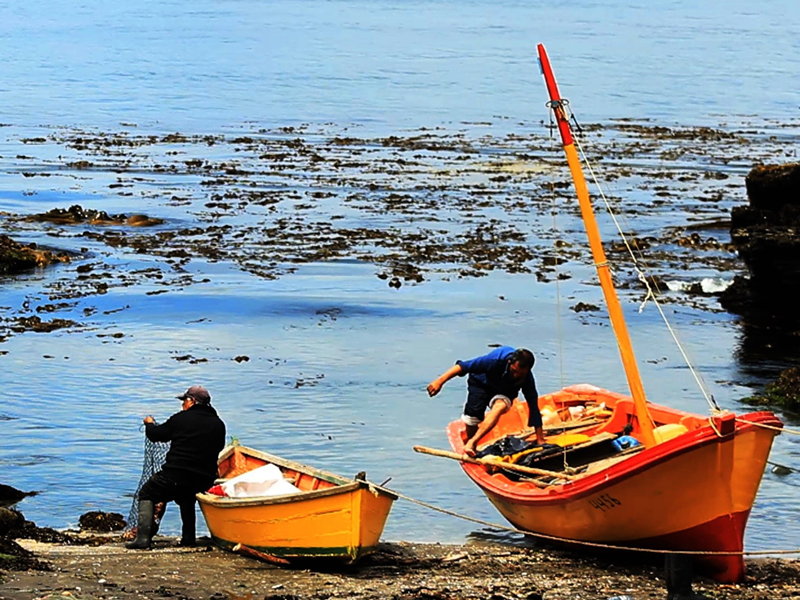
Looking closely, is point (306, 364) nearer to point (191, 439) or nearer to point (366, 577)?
point (191, 439)

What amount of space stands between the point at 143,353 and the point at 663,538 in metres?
12.0

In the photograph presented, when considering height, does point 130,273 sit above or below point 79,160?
below

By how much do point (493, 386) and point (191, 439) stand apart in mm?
3412

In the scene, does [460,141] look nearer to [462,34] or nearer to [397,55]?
[397,55]

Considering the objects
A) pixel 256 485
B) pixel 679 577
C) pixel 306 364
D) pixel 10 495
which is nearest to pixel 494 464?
pixel 256 485

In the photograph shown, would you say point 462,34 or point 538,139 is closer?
point 538,139

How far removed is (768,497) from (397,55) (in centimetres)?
8926

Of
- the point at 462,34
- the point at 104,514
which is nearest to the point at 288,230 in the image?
the point at 104,514

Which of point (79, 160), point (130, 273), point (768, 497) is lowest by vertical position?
point (768, 497)

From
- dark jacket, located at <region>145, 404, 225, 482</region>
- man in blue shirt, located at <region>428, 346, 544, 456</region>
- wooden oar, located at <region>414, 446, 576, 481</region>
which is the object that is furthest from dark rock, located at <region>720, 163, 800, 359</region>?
dark jacket, located at <region>145, 404, 225, 482</region>

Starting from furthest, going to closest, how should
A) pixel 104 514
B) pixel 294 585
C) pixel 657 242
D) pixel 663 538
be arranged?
pixel 657 242 → pixel 104 514 → pixel 663 538 → pixel 294 585

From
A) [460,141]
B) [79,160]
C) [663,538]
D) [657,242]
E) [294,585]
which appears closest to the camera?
[294,585]

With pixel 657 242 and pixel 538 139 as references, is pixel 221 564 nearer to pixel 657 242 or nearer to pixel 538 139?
pixel 657 242

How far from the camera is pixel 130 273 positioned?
27.1m
